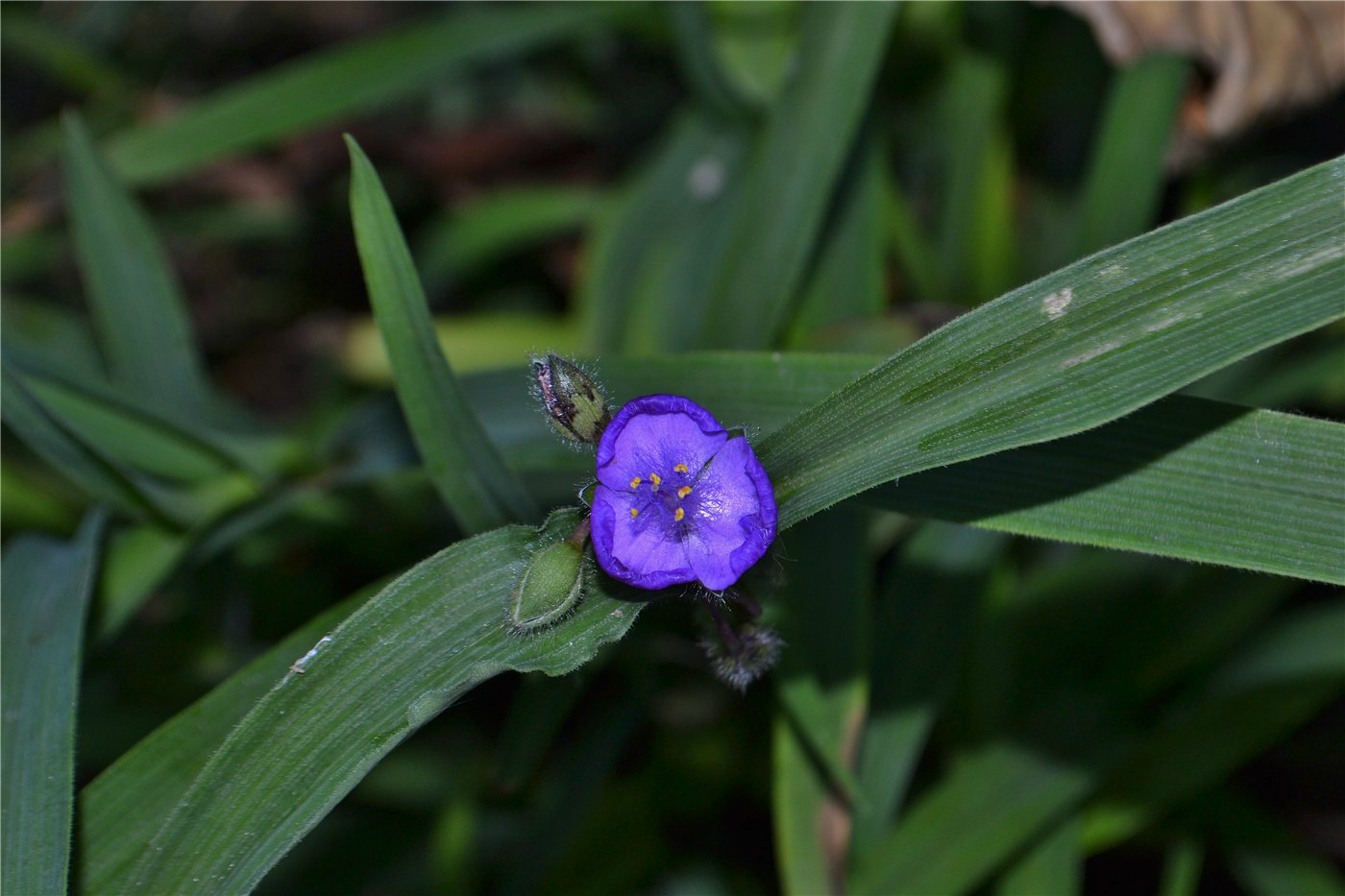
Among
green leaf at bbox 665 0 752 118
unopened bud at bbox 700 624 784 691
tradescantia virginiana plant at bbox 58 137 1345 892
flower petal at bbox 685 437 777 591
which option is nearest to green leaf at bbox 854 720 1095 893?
unopened bud at bbox 700 624 784 691

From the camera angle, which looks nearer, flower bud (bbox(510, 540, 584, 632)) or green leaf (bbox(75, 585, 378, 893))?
flower bud (bbox(510, 540, 584, 632))

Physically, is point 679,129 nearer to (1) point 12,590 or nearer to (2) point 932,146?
(2) point 932,146

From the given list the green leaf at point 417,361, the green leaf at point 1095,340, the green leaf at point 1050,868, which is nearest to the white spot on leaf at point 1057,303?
the green leaf at point 1095,340

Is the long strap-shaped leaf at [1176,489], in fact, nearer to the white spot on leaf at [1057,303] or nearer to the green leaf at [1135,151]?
the white spot on leaf at [1057,303]

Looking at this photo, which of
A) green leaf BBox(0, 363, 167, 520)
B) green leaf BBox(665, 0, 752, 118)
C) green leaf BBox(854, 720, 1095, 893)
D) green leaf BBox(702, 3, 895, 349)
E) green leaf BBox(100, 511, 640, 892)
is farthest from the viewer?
green leaf BBox(665, 0, 752, 118)

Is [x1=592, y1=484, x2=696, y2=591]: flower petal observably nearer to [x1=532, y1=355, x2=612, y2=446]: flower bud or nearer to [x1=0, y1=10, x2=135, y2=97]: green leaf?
Result: [x1=532, y1=355, x2=612, y2=446]: flower bud

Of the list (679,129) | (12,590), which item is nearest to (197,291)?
(679,129)
